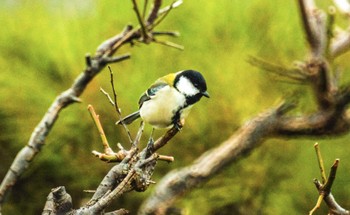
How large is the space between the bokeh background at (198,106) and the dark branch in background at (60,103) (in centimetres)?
38

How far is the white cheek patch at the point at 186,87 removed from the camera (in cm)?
45

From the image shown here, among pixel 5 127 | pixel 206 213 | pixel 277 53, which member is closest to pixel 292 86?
pixel 277 53

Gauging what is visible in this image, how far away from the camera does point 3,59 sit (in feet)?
4.51

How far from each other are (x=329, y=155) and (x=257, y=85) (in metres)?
0.17

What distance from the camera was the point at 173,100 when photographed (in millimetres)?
466

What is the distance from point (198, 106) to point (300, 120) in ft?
1.06

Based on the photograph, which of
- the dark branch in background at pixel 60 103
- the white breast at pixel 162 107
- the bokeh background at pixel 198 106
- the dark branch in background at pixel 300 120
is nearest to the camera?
the white breast at pixel 162 107

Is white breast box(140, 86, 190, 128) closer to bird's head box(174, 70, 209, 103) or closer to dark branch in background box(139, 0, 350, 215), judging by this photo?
bird's head box(174, 70, 209, 103)

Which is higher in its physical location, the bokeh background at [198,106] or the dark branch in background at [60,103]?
the dark branch in background at [60,103]

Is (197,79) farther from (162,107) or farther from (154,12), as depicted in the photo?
(154,12)

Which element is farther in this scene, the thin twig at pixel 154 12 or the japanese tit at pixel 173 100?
the thin twig at pixel 154 12

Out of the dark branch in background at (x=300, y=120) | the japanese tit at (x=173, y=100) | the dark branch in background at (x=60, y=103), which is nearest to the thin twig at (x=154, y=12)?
the dark branch in background at (x=60, y=103)

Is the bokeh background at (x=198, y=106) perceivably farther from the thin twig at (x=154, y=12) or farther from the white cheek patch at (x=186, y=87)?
the white cheek patch at (x=186, y=87)

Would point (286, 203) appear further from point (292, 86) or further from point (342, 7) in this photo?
point (342, 7)
